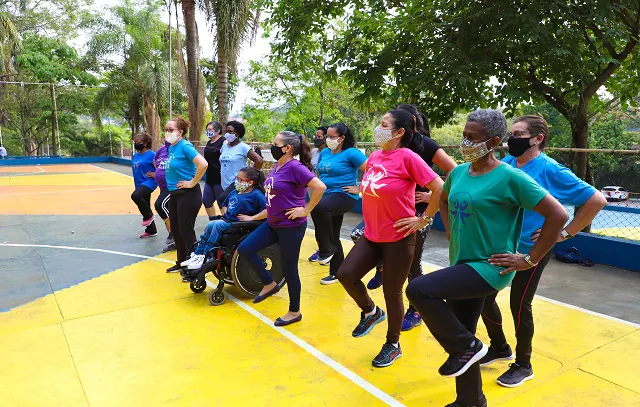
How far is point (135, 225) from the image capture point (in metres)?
9.60

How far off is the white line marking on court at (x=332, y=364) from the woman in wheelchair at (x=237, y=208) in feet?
2.38

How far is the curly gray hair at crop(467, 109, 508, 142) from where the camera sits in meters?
2.72

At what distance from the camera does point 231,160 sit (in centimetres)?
664

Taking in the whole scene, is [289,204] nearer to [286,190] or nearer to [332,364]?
[286,190]

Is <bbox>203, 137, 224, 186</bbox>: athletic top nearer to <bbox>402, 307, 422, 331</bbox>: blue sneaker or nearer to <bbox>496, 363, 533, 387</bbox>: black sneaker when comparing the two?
<bbox>402, 307, 422, 331</bbox>: blue sneaker

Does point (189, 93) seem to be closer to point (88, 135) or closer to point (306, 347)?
point (306, 347)

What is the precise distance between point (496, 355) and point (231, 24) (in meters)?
14.4

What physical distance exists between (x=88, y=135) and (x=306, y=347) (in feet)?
176

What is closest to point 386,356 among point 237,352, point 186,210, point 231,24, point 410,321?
point 410,321

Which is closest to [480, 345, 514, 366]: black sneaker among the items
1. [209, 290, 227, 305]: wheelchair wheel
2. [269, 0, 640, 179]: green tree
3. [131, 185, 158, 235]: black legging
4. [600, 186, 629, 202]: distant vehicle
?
[209, 290, 227, 305]: wheelchair wheel

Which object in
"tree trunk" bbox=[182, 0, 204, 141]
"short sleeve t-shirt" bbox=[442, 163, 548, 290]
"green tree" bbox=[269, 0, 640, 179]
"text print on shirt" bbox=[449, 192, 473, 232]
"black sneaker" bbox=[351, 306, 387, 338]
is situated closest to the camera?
"short sleeve t-shirt" bbox=[442, 163, 548, 290]

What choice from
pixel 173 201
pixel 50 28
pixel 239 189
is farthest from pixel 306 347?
pixel 50 28

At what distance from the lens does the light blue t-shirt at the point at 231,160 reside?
6652 mm

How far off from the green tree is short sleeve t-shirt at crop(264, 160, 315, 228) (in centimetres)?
449
